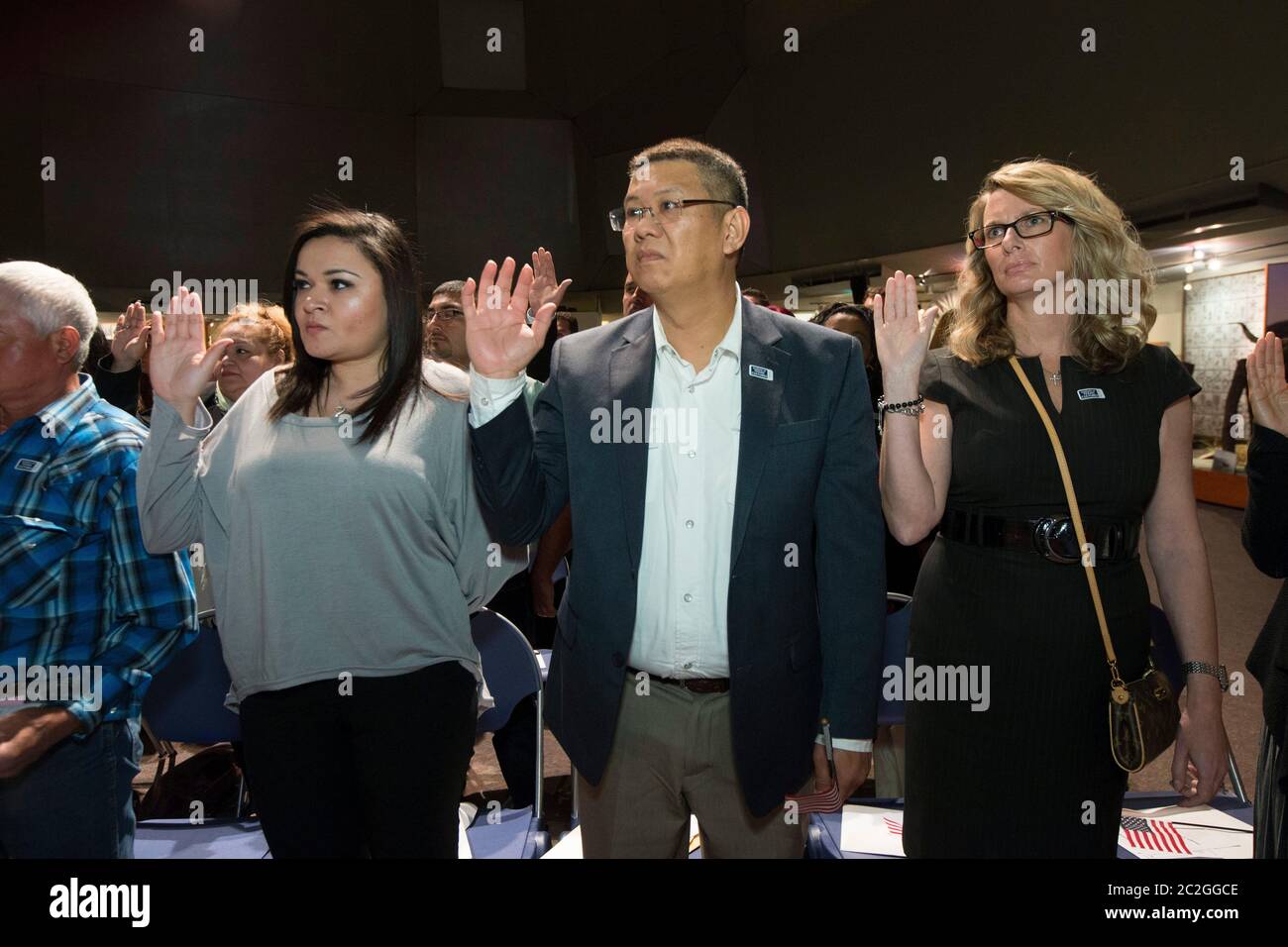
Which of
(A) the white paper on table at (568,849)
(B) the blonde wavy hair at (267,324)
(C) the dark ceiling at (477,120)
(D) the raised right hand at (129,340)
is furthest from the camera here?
(C) the dark ceiling at (477,120)

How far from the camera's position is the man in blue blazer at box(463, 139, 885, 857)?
1.49 m

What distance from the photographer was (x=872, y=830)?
200 cm

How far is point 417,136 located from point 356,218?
9.10 meters

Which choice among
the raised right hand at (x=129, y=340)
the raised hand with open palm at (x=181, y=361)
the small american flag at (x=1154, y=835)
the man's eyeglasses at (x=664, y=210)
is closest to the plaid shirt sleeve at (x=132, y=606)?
the raised hand with open palm at (x=181, y=361)

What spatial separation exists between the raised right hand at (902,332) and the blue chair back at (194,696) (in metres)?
1.73

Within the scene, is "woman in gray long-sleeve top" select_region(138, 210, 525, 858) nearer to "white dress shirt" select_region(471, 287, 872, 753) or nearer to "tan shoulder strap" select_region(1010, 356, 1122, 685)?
"white dress shirt" select_region(471, 287, 872, 753)

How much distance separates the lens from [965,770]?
5.49 feet

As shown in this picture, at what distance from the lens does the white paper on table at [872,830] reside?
6.27 ft

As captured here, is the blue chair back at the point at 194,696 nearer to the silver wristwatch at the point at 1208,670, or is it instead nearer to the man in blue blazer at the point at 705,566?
the man in blue blazer at the point at 705,566

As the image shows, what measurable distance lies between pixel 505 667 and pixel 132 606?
0.86 m

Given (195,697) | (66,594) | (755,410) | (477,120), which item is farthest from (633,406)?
(477,120)

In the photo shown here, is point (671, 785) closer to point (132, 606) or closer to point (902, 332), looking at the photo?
point (902, 332)
